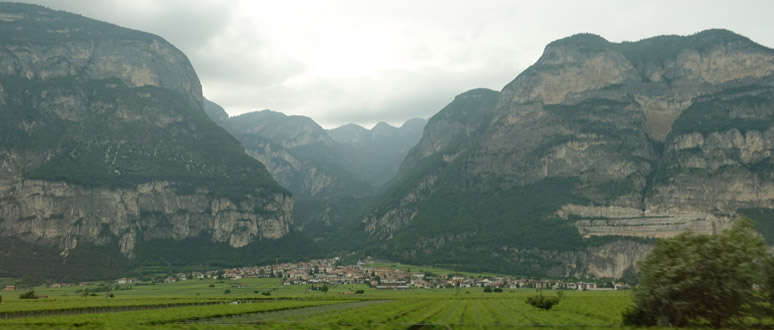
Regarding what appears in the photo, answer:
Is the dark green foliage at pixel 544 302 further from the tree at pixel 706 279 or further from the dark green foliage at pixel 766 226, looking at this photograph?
the dark green foliage at pixel 766 226

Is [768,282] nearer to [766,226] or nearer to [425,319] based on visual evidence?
[425,319]

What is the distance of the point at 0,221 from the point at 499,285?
698 feet

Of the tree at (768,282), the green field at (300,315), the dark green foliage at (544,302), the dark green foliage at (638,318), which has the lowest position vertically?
the dark green foliage at (544,302)

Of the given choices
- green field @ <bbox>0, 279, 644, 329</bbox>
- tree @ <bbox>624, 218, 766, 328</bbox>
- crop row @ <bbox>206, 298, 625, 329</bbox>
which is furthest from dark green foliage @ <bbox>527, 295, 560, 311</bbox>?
tree @ <bbox>624, 218, 766, 328</bbox>

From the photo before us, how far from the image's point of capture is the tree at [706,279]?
3466cm

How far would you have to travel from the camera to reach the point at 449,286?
565ft

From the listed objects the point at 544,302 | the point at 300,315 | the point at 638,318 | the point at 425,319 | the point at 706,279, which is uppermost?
the point at 706,279

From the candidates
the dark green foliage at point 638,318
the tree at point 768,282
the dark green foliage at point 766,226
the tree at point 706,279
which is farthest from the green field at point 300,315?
the dark green foliage at point 766,226

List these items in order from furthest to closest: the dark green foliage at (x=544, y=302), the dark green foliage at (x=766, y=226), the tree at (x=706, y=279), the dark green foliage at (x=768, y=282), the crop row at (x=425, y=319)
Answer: the dark green foliage at (x=766, y=226)
the dark green foliage at (x=544, y=302)
the crop row at (x=425, y=319)
the dark green foliage at (x=768, y=282)
the tree at (x=706, y=279)

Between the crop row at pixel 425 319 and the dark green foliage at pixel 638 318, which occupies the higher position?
the dark green foliage at pixel 638 318

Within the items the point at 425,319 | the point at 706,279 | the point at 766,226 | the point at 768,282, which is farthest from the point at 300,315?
the point at 766,226

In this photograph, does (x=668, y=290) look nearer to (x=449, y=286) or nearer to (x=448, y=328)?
(x=448, y=328)

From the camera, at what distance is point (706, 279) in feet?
116

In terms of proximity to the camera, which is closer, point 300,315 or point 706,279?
point 706,279
